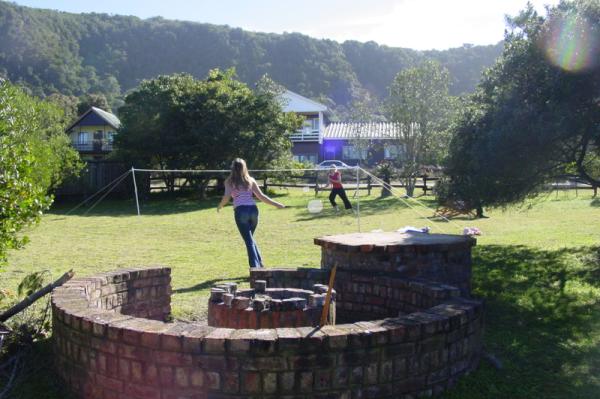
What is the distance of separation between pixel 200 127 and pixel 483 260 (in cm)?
1583

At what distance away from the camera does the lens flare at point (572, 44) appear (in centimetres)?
752

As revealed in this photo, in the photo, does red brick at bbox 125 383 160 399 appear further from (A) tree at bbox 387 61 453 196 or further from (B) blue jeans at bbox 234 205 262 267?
(A) tree at bbox 387 61 453 196

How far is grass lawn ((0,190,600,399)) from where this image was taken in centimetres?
423

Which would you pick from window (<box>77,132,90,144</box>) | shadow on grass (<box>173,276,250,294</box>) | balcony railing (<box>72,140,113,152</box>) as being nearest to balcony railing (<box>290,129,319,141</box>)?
balcony railing (<box>72,140,113,152</box>)

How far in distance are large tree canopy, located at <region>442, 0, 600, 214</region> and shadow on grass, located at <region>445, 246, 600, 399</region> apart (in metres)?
1.24

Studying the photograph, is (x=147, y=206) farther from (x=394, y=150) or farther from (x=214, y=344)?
(x=214, y=344)

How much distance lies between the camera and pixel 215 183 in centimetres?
2669

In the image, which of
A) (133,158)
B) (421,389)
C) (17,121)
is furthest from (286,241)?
(133,158)

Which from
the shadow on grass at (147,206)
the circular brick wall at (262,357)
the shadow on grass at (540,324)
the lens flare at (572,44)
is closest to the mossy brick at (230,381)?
the circular brick wall at (262,357)

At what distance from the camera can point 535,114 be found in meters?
7.83

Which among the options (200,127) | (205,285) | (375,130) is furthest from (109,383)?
(375,130)

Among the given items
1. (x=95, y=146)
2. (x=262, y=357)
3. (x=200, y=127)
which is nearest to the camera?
(x=262, y=357)

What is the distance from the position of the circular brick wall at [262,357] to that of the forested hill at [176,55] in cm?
7889

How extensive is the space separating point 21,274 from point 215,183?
18.9m
